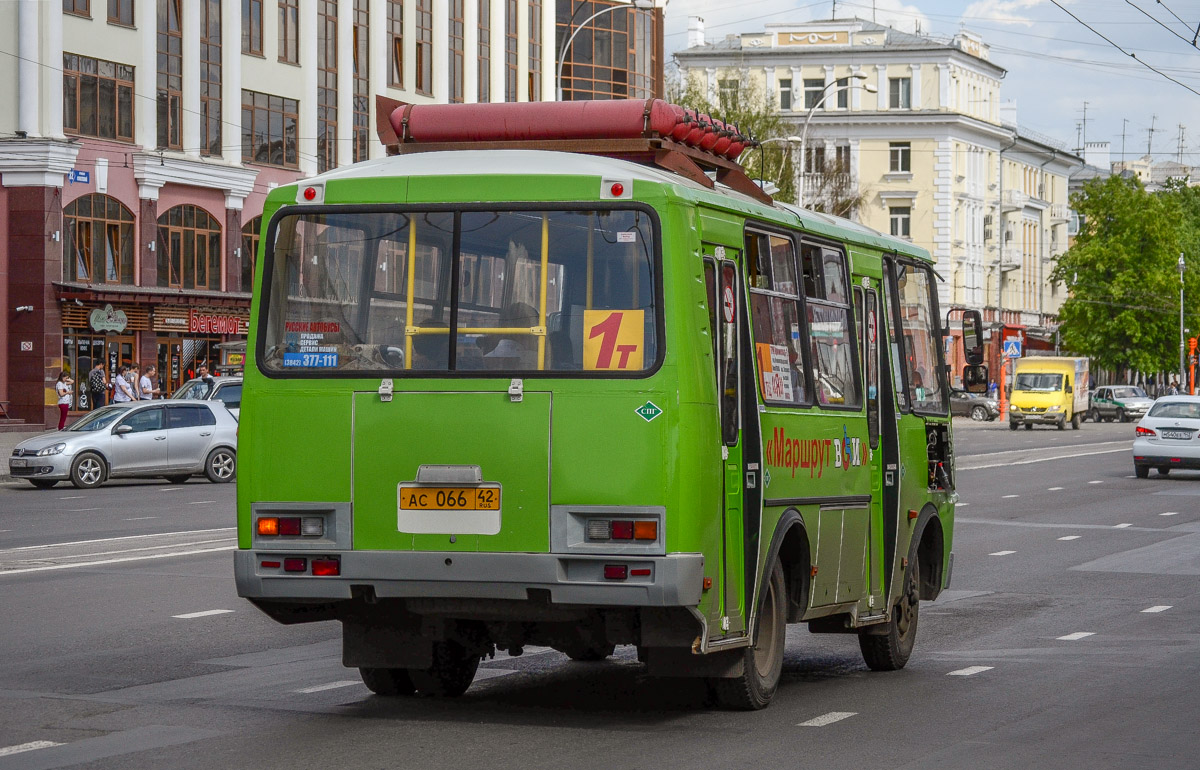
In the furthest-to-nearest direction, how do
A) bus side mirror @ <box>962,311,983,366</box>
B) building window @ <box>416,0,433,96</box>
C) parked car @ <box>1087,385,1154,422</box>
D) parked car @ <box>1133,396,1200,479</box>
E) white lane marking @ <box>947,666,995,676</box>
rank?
parked car @ <box>1087,385,1154,422</box>, building window @ <box>416,0,433,96</box>, parked car @ <box>1133,396,1200,479</box>, bus side mirror @ <box>962,311,983,366</box>, white lane marking @ <box>947,666,995,676</box>

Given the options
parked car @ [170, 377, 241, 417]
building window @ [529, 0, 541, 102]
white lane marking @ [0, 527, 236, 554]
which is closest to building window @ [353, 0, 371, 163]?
building window @ [529, 0, 541, 102]

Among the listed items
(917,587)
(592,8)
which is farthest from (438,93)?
(917,587)

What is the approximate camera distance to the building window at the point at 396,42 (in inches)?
2319

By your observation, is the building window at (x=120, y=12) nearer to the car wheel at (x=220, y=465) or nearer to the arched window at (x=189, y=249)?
the arched window at (x=189, y=249)

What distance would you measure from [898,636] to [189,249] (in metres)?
42.3

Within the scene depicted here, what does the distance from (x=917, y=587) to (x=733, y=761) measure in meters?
4.06

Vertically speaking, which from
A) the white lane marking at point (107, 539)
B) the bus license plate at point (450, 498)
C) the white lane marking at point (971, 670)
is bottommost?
the white lane marking at point (971, 670)

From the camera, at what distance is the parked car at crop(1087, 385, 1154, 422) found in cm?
8438

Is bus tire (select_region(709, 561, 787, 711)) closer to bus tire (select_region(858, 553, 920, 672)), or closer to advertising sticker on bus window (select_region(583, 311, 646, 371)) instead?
advertising sticker on bus window (select_region(583, 311, 646, 371))

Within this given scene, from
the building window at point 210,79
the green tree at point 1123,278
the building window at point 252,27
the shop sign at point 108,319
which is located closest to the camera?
the shop sign at point 108,319

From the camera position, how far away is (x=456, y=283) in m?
8.60

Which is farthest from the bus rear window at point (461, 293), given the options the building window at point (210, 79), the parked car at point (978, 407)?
the parked car at point (978, 407)

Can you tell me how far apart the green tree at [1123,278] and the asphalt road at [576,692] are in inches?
3099

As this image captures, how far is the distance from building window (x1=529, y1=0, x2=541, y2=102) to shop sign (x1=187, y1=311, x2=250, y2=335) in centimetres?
1688
